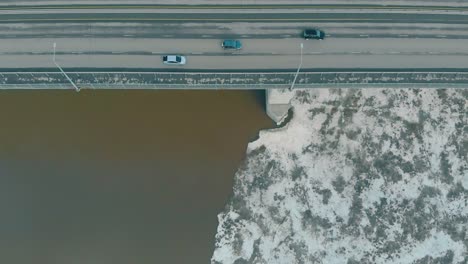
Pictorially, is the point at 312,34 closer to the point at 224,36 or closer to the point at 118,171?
the point at 224,36

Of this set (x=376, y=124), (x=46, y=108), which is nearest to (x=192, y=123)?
(x=46, y=108)

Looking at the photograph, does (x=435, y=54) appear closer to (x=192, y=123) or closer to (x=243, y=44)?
(x=243, y=44)

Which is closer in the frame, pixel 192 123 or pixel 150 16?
pixel 150 16

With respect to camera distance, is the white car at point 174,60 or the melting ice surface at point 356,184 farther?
the melting ice surface at point 356,184

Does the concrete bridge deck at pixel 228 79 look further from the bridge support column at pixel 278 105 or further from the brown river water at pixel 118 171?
the brown river water at pixel 118 171

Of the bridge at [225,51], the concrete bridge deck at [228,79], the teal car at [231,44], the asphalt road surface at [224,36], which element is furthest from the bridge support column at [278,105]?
the teal car at [231,44]

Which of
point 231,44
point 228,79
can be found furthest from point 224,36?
point 228,79
